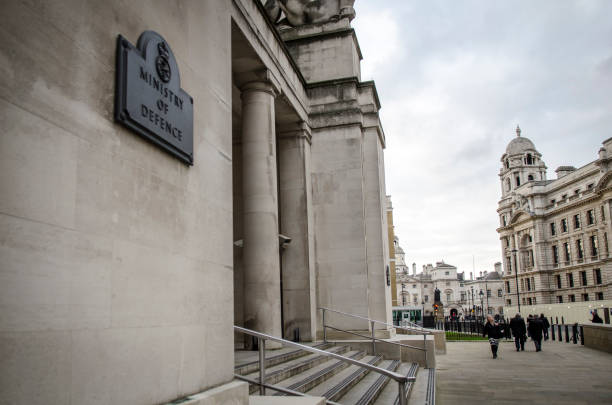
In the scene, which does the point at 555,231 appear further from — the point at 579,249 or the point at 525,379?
the point at 525,379

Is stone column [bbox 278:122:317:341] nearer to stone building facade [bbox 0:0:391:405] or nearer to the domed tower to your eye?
stone building facade [bbox 0:0:391:405]

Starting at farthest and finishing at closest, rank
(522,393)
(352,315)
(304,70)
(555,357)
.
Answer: (555,357)
(304,70)
(352,315)
(522,393)

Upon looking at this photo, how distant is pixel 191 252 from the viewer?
17.2 ft

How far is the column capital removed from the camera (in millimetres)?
11680

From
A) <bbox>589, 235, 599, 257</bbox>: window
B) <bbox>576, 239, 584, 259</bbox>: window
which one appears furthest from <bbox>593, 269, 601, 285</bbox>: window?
<bbox>576, 239, 584, 259</bbox>: window

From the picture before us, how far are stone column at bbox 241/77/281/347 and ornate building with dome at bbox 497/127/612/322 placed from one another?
51.9 m

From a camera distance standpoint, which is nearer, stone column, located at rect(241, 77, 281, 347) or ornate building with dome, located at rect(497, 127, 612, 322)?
stone column, located at rect(241, 77, 281, 347)

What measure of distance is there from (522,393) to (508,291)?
9820cm

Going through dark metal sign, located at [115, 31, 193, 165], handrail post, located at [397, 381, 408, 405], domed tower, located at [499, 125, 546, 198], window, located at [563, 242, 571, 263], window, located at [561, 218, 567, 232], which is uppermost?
domed tower, located at [499, 125, 546, 198]

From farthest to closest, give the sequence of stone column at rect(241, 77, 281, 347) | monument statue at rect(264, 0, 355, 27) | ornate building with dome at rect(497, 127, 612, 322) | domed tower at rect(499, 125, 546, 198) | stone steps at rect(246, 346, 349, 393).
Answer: domed tower at rect(499, 125, 546, 198) → ornate building with dome at rect(497, 127, 612, 322) → monument statue at rect(264, 0, 355, 27) → stone column at rect(241, 77, 281, 347) → stone steps at rect(246, 346, 349, 393)

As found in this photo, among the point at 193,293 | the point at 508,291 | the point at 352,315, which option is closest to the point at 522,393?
the point at 352,315

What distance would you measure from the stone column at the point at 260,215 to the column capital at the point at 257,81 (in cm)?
2

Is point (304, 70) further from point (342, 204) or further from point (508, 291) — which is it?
point (508, 291)

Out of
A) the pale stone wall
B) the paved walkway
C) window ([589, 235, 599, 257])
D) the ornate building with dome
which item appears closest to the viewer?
the pale stone wall
